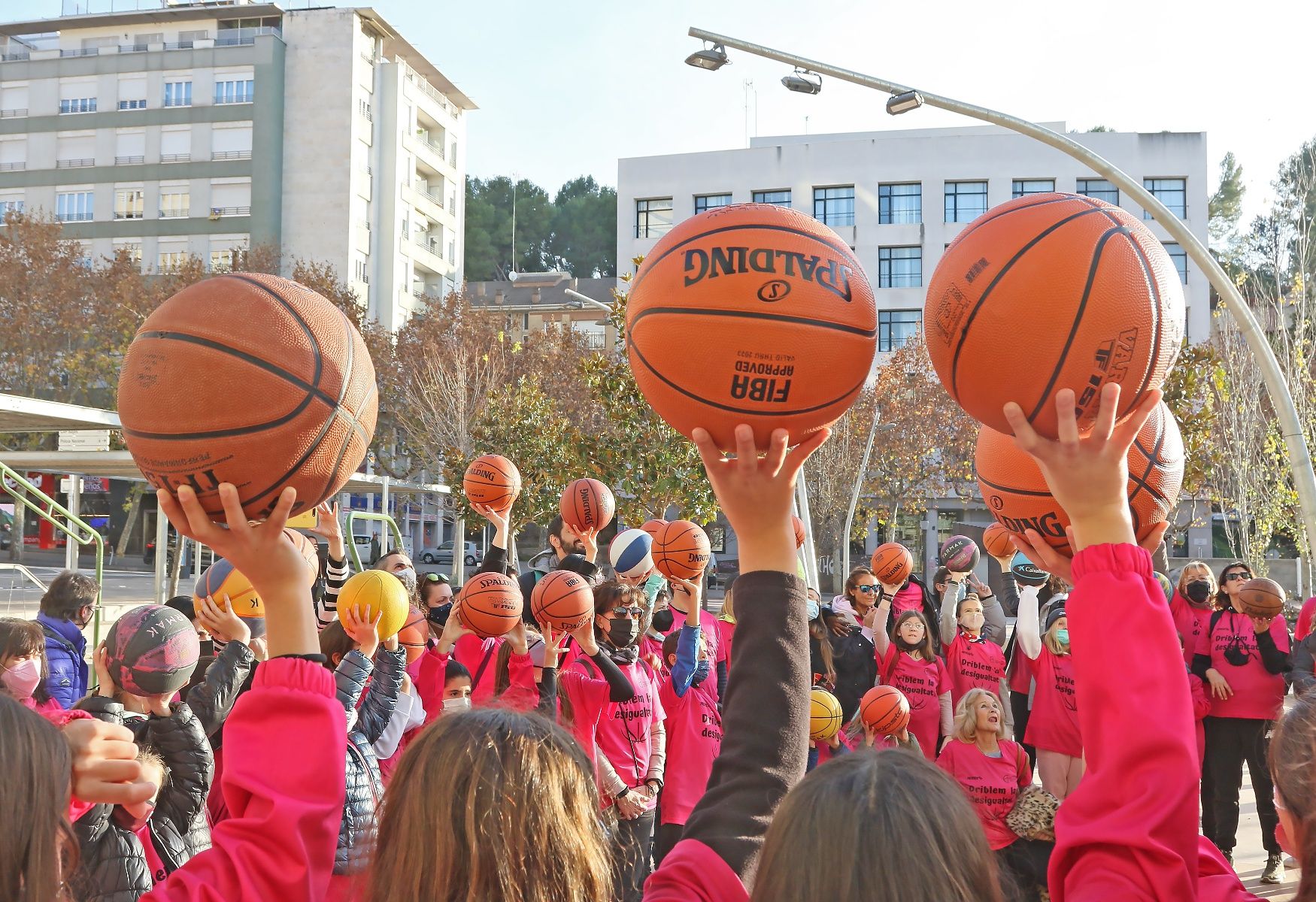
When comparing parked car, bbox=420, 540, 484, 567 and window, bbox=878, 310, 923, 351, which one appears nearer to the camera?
window, bbox=878, 310, 923, 351

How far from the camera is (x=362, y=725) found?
14.1 feet

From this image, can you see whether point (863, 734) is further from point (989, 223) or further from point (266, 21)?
point (266, 21)

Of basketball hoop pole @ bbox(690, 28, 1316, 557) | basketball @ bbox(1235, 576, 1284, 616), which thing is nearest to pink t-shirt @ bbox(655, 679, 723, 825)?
basketball @ bbox(1235, 576, 1284, 616)

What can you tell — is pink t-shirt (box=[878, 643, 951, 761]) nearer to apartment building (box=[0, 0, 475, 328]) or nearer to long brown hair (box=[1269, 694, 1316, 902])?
long brown hair (box=[1269, 694, 1316, 902])

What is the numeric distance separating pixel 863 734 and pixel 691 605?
5.44 feet

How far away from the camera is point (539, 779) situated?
1.75 m

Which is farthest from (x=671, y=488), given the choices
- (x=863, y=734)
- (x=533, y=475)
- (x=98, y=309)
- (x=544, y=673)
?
(x=98, y=309)

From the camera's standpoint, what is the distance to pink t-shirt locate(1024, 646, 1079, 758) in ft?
23.3

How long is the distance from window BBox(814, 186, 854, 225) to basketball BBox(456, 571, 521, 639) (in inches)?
1623

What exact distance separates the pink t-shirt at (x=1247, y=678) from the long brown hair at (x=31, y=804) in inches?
302

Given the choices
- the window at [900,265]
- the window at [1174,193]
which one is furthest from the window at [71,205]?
the window at [1174,193]

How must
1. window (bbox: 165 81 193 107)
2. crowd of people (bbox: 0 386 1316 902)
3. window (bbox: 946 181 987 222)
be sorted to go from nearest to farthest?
1. crowd of people (bbox: 0 386 1316 902)
2. window (bbox: 946 181 987 222)
3. window (bbox: 165 81 193 107)

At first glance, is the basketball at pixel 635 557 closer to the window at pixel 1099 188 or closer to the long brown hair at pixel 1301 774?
the long brown hair at pixel 1301 774

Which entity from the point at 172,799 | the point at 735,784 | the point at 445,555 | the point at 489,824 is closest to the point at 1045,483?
the point at 735,784
